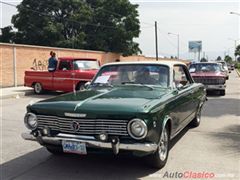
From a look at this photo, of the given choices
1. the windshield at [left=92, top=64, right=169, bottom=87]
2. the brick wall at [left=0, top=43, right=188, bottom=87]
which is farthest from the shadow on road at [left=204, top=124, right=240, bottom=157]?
the brick wall at [left=0, top=43, right=188, bottom=87]

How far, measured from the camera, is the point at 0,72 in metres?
20.0

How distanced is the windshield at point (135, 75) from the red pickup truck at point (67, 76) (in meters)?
8.17

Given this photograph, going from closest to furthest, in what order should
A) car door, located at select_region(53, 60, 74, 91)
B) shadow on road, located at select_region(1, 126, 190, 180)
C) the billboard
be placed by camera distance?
shadow on road, located at select_region(1, 126, 190, 180) → car door, located at select_region(53, 60, 74, 91) → the billboard

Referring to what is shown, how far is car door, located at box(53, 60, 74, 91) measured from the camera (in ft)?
51.1

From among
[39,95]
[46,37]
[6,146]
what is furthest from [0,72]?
[46,37]

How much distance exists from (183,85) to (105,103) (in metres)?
2.53

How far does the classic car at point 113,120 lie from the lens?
4766 mm

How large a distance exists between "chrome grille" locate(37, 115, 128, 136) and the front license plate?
0.17m

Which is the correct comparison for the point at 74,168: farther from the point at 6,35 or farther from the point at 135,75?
the point at 6,35

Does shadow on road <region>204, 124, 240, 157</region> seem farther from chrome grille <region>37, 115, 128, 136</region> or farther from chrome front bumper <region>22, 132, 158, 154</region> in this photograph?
chrome grille <region>37, 115, 128, 136</region>

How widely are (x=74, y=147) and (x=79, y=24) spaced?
41241 mm

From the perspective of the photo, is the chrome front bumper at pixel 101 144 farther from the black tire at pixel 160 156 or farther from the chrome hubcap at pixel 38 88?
the chrome hubcap at pixel 38 88

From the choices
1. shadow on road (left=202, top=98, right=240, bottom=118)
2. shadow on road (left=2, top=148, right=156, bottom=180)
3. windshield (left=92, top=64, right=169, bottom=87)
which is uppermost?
windshield (left=92, top=64, right=169, bottom=87)

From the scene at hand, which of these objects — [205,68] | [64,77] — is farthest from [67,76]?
[205,68]
